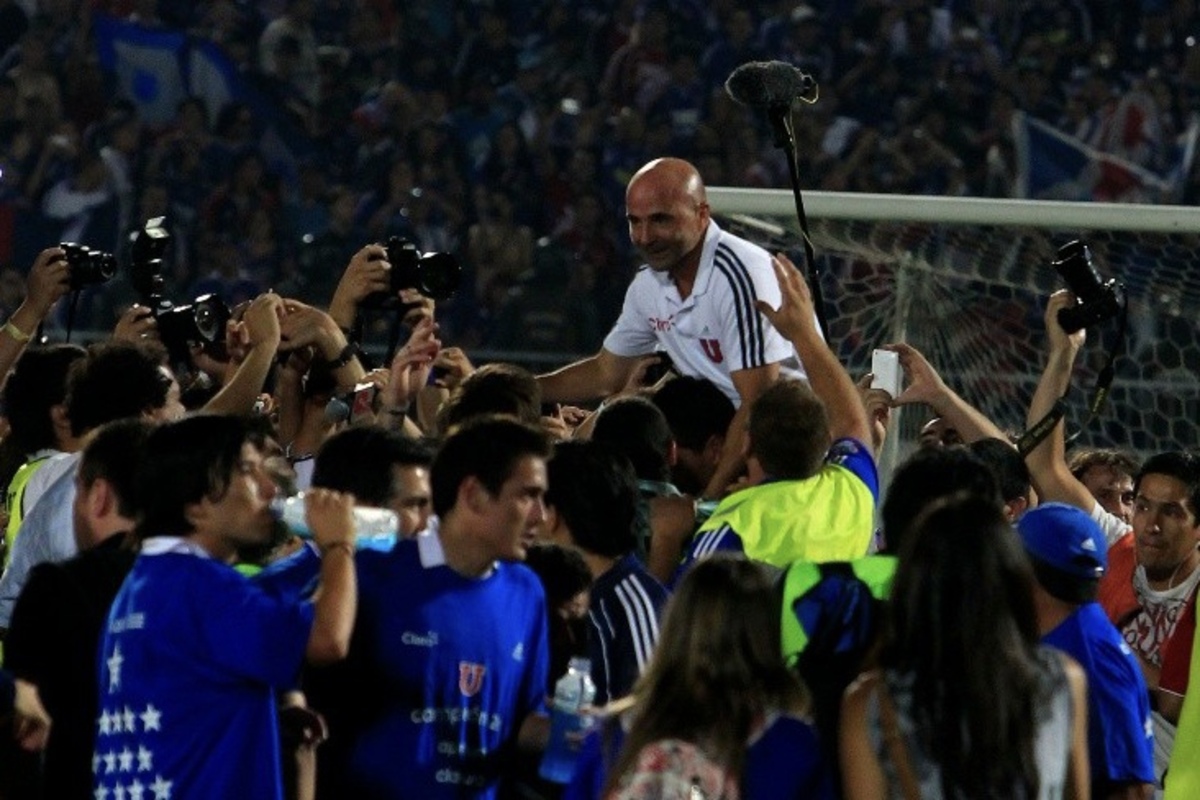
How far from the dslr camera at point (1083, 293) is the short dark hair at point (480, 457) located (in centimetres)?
248

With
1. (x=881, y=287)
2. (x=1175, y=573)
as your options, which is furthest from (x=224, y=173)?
(x=1175, y=573)

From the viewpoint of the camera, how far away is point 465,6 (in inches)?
612

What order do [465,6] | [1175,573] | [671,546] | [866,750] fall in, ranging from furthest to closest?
[465,6], [1175,573], [671,546], [866,750]

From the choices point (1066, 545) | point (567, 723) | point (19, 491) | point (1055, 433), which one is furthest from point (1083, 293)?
point (567, 723)

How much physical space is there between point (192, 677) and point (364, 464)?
2.01 ft

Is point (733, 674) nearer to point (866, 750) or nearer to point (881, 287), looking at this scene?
point (866, 750)

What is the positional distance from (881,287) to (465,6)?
6644mm

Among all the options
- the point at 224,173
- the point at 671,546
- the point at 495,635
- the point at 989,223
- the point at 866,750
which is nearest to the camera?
the point at 866,750

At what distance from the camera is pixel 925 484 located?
189 inches

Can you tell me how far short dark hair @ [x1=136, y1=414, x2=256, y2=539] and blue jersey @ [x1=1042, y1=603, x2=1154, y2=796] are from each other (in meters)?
1.59

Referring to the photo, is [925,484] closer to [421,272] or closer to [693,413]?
[693,413]

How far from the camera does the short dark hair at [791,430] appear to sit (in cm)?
538

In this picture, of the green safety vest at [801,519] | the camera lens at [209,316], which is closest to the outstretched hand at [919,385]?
the green safety vest at [801,519]

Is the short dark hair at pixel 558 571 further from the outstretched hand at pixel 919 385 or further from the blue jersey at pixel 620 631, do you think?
the outstretched hand at pixel 919 385
